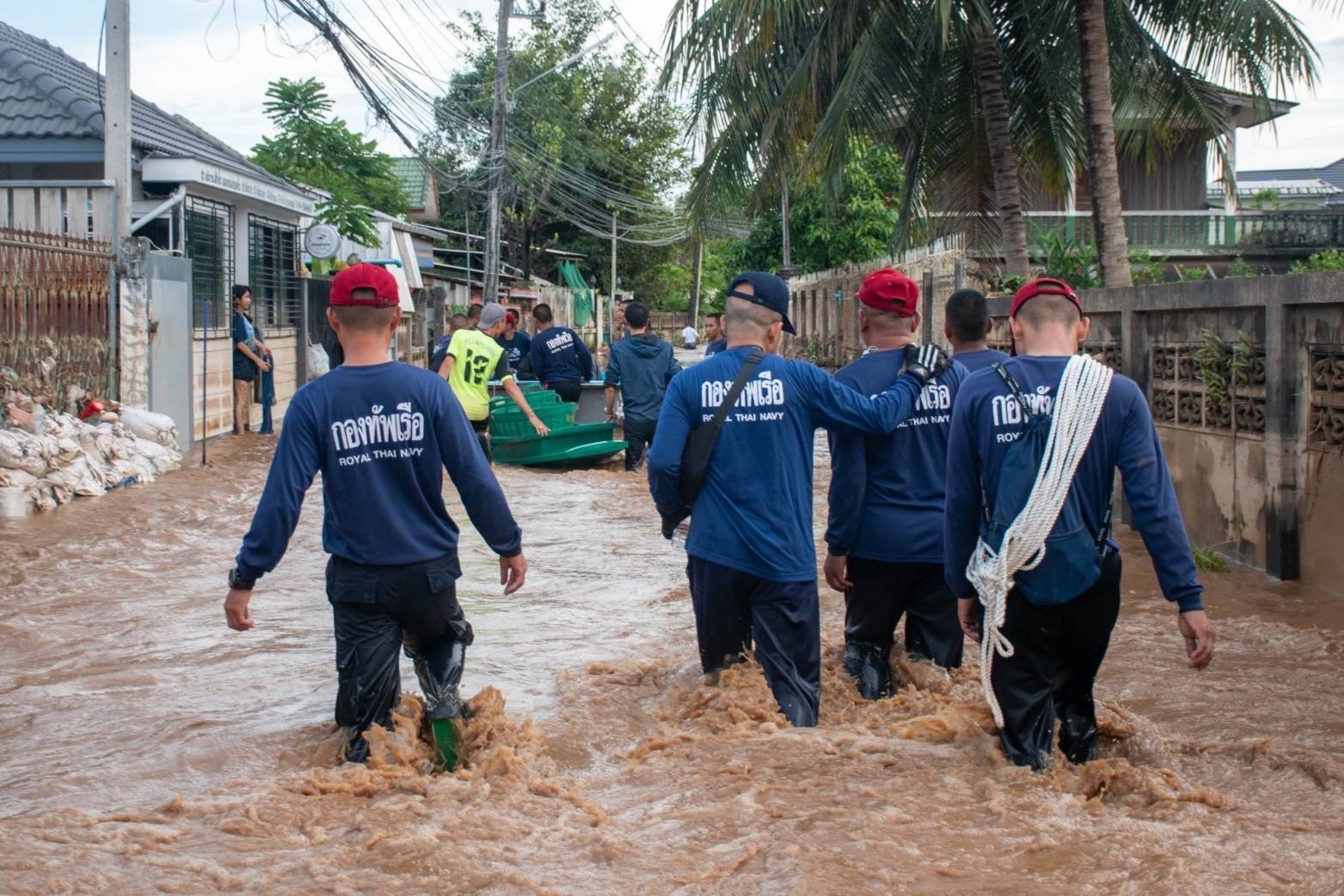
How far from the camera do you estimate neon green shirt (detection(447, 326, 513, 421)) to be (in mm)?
11258

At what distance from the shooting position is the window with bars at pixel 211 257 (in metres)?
16.9

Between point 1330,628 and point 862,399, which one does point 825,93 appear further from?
point 862,399

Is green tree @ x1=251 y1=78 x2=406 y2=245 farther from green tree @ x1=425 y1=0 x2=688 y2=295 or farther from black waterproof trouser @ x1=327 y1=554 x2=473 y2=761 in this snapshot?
black waterproof trouser @ x1=327 y1=554 x2=473 y2=761

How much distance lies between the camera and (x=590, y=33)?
42344 millimetres

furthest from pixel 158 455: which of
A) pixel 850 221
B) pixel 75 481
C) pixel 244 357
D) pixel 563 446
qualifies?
pixel 850 221

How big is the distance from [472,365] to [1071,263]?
8029 millimetres

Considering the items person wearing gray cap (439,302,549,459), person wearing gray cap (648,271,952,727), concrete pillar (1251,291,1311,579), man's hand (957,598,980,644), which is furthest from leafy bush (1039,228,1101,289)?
man's hand (957,598,980,644)

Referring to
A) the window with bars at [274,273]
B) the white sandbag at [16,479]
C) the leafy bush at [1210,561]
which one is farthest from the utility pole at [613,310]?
the leafy bush at [1210,561]

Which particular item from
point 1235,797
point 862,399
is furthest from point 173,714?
point 1235,797

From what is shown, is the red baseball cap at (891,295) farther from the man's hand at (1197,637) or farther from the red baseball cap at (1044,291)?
the man's hand at (1197,637)

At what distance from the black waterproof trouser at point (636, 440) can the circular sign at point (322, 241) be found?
8.01 metres

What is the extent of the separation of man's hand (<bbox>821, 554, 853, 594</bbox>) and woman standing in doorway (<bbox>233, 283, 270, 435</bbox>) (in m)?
12.9

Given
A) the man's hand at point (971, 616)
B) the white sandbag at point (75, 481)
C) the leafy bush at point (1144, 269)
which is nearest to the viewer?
the man's hand at point (971, 616)

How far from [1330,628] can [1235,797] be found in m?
3.37
